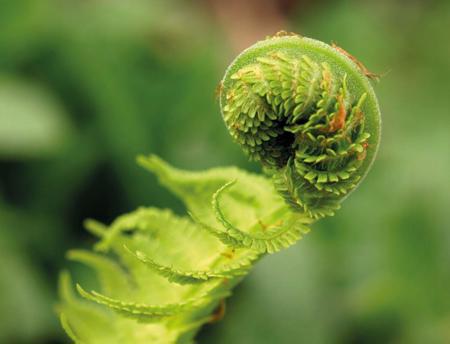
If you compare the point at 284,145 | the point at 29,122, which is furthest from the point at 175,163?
the point at 284,145

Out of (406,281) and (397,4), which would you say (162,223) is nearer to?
(406,281)

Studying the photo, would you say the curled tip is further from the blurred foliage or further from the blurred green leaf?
the blurred green leaf

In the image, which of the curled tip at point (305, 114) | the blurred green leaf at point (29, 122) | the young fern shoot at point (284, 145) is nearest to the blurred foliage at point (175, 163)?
the blurred green leaf at point (29, 122)

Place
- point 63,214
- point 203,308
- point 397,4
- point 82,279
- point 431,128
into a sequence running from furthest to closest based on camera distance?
1. point 397,4
2. point 431,128
3. point 63,214
4. point 82,279
5. point 203,308

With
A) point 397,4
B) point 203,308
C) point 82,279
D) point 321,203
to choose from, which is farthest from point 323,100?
point 397,4

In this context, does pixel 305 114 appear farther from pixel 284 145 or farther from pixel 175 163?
pixel 175 163

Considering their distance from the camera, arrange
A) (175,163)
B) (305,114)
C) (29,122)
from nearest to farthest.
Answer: (305,114) → (29,122) → (175,163)
